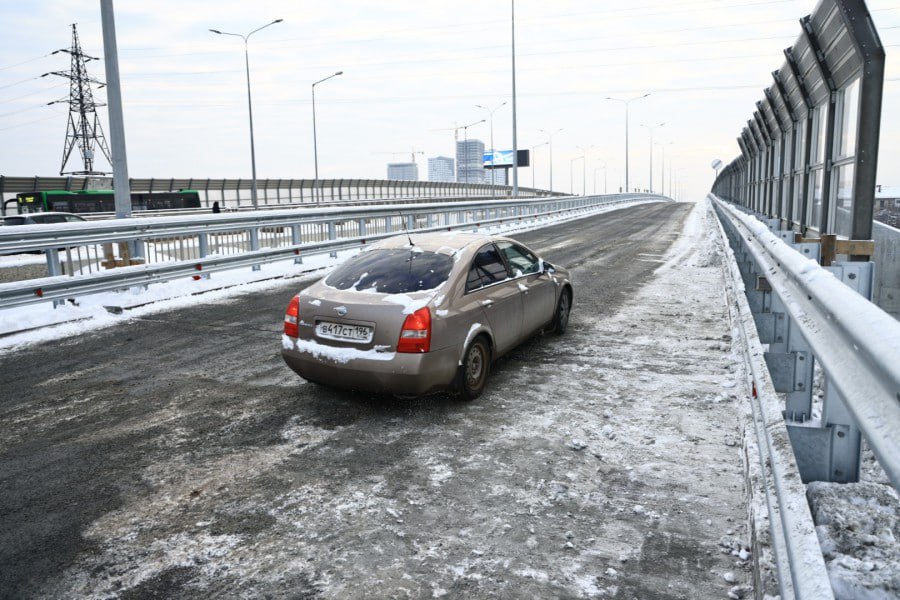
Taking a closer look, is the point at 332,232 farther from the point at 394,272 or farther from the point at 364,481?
the point at 364,481

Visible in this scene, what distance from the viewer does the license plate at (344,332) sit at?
552 centimetres

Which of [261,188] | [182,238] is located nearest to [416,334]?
[182,238]

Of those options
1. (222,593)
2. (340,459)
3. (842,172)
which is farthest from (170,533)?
(842,172)

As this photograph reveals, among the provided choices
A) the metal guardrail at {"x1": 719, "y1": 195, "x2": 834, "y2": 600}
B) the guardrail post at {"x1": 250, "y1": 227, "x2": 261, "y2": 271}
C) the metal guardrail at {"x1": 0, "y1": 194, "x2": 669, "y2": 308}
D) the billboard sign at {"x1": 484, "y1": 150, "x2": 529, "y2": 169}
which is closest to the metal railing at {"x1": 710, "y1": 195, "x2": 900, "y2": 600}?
the metal guardrail at {"x1": 719, "y1": 195, "x2": 834, "y2": 600}

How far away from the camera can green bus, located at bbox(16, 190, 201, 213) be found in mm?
39094

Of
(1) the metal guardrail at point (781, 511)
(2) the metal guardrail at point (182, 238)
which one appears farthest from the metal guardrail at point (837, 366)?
(2) the metal guardrail at point (182, 238)

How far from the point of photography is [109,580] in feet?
10.7

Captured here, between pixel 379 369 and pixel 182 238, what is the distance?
9.10 m

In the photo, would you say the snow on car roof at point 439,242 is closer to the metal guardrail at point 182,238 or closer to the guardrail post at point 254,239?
the metal guardrail at point 182,238

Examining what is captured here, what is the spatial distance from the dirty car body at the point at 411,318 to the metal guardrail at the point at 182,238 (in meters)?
5.40

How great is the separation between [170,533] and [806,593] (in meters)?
3.13

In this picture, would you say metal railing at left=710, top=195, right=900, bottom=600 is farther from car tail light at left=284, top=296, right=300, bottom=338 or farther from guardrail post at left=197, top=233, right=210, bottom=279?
guardrail post at left=197, top=233, right=210, bottom=279

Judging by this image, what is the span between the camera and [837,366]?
6.93 ft

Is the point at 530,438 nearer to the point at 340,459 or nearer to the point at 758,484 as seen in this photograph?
the point at 340,459
